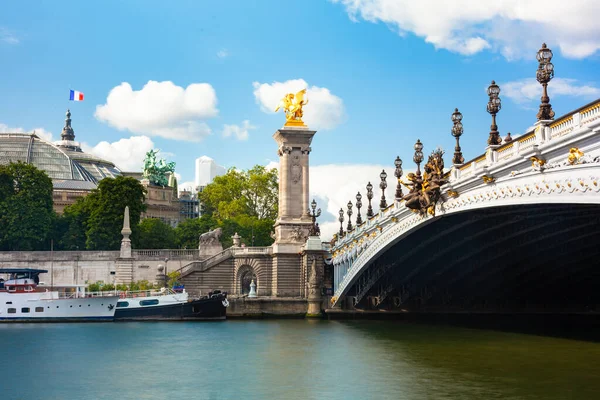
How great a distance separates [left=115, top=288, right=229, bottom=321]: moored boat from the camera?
48688 millimetres

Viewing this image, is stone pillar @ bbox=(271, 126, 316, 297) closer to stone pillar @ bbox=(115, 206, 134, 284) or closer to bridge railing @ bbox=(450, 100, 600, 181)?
stone pillar @ bbox=(115, 206, 134, 284)

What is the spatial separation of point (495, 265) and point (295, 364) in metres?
13.7

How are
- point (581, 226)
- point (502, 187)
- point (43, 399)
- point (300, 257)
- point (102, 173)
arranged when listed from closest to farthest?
point (43, 399) < point (502, 187) < point (581, 226) < point (300, 257) < point (102, 173)

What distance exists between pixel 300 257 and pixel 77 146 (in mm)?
85623

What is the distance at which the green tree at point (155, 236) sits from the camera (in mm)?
71688

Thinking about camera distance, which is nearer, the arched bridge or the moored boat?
the arched bridge

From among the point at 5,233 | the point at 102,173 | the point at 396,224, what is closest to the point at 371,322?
the point at 396,224

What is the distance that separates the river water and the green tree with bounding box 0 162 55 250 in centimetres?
2572

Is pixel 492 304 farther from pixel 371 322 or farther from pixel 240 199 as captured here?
→ pixel 240 199

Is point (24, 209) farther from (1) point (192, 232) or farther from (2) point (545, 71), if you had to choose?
(2) point (545, 71)

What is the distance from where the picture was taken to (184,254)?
61219 millimetres

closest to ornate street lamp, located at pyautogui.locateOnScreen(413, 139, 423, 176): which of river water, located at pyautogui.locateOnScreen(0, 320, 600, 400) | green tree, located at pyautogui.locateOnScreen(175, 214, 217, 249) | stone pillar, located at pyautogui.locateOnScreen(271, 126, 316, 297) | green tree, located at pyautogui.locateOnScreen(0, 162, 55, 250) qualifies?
river water, located at pyautogui.locateOnScreen(0, 320, 600, 400)

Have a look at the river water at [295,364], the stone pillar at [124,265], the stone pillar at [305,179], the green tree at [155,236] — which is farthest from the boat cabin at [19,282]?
the green tree at [155,236]

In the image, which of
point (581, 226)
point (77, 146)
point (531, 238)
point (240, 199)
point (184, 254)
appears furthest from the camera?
point (77, 146)
